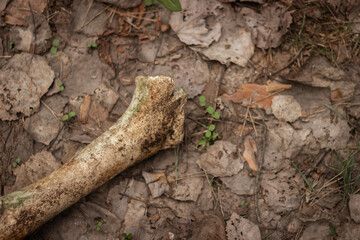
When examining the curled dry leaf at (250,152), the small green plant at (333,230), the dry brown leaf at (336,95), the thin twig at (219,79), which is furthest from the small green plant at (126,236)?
the dry brown leaf at (336,95)

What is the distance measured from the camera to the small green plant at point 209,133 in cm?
273

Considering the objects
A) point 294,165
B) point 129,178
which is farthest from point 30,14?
point 294,165

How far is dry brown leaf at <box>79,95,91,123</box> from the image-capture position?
8.96ft

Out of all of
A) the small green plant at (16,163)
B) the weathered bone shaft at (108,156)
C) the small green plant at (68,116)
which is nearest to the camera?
the weathered bone shaft at (108,156)

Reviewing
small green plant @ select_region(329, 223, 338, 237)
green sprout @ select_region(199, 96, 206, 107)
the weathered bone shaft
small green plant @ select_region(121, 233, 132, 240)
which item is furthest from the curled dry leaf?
small green plant @ select_region(121, 233, 132, 240)

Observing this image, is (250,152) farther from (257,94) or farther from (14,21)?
(14,21)

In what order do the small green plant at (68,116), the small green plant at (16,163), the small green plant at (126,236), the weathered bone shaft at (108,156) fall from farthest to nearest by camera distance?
the small green plant at (68,116) < the small green plant at (16,163) < the small green plant at (126,236) < the weathered bone shaft at (108,156)

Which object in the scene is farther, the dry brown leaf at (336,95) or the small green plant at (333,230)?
the dry brown leaf at (336,95)

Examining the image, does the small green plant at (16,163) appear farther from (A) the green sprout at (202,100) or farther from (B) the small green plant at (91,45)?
(A) the green sprout at (202,100)

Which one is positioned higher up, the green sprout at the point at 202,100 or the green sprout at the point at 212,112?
the green sprout at the point at 202,100

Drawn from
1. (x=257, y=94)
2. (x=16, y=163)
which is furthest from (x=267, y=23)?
(x=16, y=163)

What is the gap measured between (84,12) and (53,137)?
1198 mm

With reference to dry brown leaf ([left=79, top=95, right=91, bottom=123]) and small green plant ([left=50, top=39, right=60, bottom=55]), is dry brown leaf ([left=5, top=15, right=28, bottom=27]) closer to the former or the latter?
small green plant ([left=50, top=39, right=60, bottom=55])

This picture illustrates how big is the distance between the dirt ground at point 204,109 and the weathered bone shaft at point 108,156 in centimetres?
24
